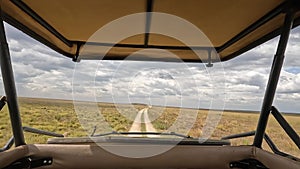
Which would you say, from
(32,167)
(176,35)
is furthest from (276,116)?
(32,167)

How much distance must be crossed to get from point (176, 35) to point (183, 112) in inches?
24.3

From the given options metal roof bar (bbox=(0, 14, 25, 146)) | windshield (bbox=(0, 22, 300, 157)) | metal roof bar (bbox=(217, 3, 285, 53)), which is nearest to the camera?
metal roof bar (bbox=(0, 14, 25, 146))

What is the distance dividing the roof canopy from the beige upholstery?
820mm

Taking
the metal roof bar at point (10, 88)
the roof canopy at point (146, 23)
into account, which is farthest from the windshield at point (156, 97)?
the metal roof bar at point (10, 88)

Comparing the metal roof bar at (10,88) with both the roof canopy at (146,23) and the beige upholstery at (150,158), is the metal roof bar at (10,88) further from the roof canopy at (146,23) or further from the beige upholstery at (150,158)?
the roof canopy at (146,23)

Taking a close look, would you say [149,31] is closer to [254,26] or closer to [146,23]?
[146,23]

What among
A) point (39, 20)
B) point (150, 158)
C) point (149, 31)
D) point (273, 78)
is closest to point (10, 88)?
point (39, 20)

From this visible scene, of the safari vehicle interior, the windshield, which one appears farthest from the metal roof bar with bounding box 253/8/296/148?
the windshield

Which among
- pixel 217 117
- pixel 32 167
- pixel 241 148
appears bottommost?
pixel 32 167

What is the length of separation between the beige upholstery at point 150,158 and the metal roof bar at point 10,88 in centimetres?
11

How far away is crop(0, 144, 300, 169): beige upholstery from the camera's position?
1741 mm

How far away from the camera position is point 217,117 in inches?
88.7

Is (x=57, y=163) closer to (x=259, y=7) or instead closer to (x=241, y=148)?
(x=241, y=148)

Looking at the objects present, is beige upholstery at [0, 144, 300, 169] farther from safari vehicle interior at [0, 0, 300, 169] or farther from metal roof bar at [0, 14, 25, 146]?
metal roof bar at [0, 14, 25, 146]
